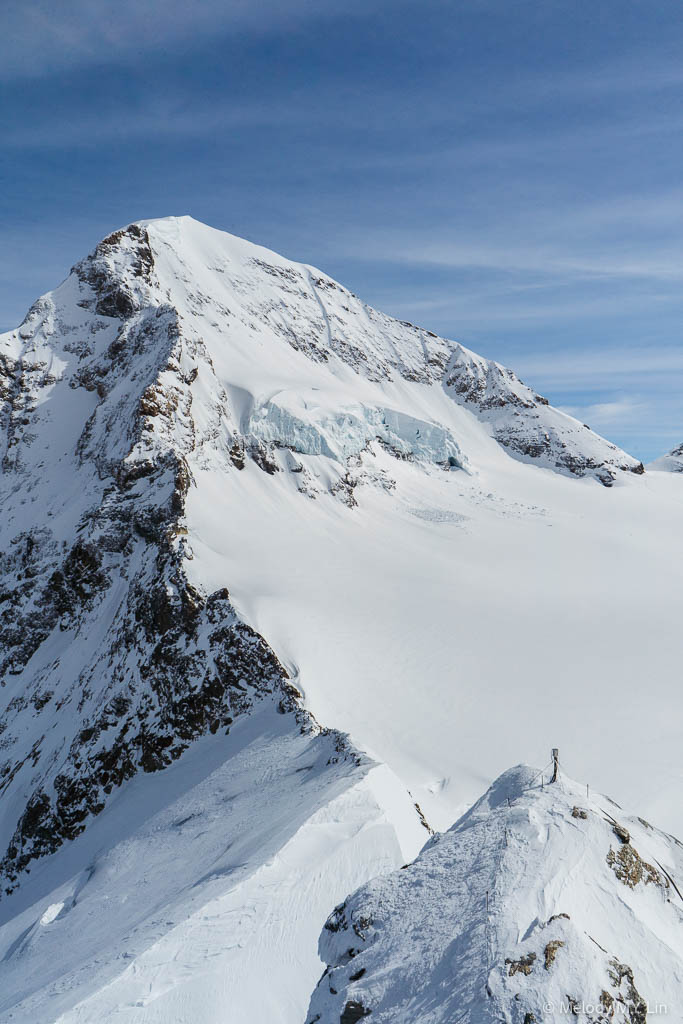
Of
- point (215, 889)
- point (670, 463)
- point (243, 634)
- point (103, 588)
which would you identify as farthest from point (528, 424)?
point (215, 889)

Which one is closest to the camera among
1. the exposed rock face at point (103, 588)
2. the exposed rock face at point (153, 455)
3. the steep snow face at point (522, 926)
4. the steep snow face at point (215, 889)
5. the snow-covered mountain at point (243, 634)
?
the steep snow face at point (522, 926)

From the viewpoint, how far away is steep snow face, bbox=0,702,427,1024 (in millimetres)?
10688

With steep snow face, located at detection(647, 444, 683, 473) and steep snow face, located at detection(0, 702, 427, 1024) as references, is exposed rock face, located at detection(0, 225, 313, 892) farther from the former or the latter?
steep snow face, located at detection(647, 444, 683, 473)

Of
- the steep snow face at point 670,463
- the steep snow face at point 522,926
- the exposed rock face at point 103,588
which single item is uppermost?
the exposed rock face at point 103,588

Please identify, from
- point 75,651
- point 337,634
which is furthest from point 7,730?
point 337,634

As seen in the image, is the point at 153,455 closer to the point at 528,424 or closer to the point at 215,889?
the point at 215,889

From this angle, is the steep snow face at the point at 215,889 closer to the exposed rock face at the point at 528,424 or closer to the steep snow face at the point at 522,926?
the steep snow face at the point at 522,926

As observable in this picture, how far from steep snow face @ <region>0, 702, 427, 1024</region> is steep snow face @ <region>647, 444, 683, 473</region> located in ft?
328

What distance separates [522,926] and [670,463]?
115 meters

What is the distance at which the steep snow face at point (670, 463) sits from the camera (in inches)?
4136

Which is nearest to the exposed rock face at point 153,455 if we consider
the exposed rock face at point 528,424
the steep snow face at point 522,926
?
the exposed rock face at point 528,424

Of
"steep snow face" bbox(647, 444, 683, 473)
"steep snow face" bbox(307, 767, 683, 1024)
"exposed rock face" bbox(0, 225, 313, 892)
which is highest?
"exposed rock face" bbox(0, 225, 313, 892)

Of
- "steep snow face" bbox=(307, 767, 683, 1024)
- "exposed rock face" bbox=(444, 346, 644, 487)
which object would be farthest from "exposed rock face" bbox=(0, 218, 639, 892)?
"steep snow face" bbox=(307, 767, 683, 1024)

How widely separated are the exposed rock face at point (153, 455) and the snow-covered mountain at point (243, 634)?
0.23 meters
